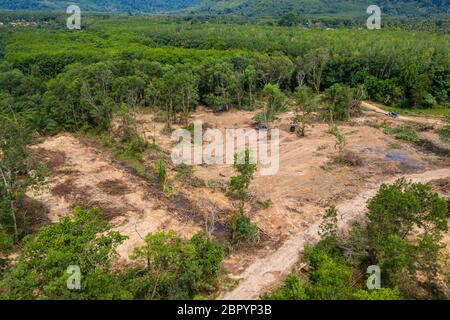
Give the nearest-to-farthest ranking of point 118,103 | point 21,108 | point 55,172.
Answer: point 55,172 < point 118,103 < point 21,108

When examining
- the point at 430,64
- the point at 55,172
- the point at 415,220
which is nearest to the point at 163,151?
the point at 55,172

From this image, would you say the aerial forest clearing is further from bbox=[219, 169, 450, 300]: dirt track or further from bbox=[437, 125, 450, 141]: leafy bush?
bbox=[437, 125, 450, 141]: leafy bush

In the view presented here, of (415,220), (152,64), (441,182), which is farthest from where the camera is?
(152,64)

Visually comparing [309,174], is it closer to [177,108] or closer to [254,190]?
[254,190]

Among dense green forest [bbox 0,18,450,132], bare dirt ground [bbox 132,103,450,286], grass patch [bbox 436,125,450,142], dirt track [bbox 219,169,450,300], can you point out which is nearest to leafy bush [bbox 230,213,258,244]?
bare dirt ground [bbox 132,103,450,286]

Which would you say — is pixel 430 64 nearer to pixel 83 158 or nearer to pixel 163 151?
pixel 163 151

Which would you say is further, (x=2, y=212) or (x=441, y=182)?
(x=441, y=182)

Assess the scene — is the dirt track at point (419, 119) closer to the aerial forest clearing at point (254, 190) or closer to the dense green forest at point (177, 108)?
the dense green forest at point (177, 108)
